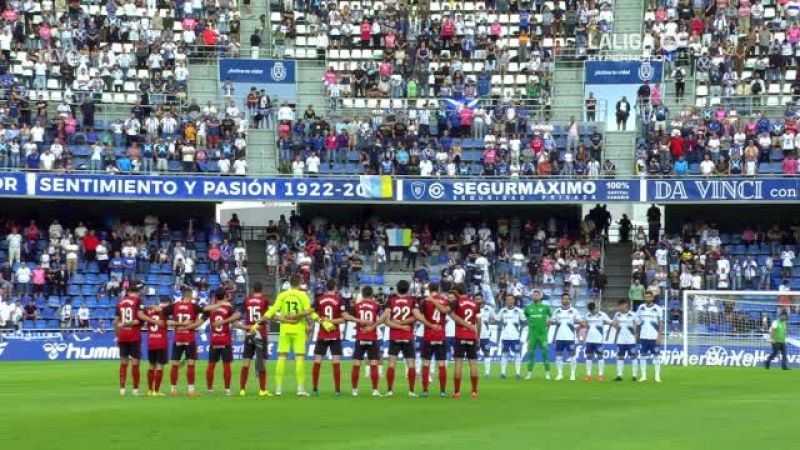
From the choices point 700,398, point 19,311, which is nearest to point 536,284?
point 19,311

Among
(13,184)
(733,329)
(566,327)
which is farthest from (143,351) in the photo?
(733,329)

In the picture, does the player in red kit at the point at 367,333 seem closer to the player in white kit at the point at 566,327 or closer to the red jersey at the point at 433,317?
the red jersey at the point at 433,317

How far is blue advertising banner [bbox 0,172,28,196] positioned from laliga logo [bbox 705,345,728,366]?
23.1 meters

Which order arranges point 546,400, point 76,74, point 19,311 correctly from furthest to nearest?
point 76,74
point 19,311
point 546,400

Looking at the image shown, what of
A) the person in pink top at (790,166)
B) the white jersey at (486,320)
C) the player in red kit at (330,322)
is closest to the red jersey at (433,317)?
the player in red kit at (330,322)

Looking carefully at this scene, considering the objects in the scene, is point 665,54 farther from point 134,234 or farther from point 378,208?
point 134,234

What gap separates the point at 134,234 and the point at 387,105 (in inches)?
438

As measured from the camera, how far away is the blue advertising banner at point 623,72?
2335 inches

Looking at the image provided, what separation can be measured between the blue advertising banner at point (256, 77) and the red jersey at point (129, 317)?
31583 mm

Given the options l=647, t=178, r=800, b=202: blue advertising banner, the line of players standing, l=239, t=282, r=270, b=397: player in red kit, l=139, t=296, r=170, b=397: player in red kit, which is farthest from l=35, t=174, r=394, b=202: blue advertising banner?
l=139, t=296, r=170, b=397: player in red kit

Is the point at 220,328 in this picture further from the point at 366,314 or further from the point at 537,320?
the point at 537,320

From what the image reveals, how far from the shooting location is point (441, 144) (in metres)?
56.6

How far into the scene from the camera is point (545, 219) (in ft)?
190

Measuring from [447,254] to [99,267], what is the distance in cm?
1222
